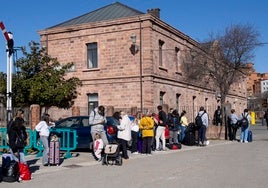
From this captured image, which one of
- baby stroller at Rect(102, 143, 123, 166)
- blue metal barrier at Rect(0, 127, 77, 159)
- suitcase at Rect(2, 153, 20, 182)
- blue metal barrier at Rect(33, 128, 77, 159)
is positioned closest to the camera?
suitcase at Rect(2, 153, 20, 182)

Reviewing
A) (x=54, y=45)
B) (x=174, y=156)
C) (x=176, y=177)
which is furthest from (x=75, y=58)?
(x=176, y=177)

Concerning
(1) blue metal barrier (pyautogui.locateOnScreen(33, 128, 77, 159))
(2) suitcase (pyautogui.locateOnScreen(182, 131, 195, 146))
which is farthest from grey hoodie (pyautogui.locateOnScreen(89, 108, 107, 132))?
(2) suitcase (pyautogui.locateOnScreen(182, 131, 195, 146))

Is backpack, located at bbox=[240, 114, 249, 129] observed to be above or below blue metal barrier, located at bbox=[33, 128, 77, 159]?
above

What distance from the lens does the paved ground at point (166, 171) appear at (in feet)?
31.5

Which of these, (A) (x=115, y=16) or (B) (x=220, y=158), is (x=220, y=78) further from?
(B) (x=220, y=158)

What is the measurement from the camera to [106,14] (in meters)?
31.5

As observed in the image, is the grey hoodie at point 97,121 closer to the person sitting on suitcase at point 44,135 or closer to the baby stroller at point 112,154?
the baby stroller at point 112,154

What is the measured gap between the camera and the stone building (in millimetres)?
27406

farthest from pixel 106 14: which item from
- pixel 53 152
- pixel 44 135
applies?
pixel 53 152

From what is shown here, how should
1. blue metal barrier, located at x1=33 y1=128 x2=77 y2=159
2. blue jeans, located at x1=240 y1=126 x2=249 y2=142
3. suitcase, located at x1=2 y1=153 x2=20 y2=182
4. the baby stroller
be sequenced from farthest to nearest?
blue jeans, located at x1=240 y1=126 x2=249 y2=142
blue metal barrier, located at x1=33 y1=128 x2=77 y2=159
the baby stroller
suitcase, located at x1=2 y1=153 x2=20 y2=182

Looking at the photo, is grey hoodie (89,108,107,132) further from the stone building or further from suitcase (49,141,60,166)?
the stone building

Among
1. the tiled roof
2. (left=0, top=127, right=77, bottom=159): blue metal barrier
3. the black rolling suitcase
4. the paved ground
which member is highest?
the tiled roof

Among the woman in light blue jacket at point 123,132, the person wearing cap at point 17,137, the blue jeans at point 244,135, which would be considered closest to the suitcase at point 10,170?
the person wearing cap at point 17,137

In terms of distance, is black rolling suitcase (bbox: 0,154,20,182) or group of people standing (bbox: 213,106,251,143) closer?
black rolling suitcase (bbox: 0,154,20,182)
